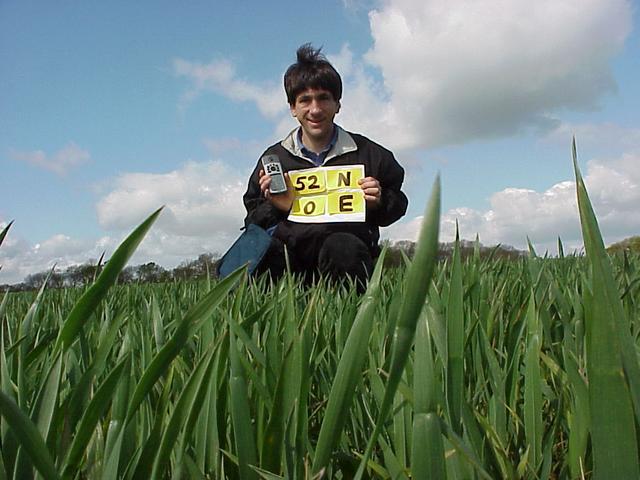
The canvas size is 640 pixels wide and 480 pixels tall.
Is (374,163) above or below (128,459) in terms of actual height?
above

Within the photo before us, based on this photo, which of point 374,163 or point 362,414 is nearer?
point 362,414

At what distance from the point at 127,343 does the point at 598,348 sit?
58cm

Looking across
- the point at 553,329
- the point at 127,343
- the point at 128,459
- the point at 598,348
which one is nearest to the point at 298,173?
the point at 553,329

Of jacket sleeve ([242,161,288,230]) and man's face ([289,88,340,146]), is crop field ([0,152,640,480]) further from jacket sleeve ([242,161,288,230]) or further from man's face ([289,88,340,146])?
man's face ([289,88,340,146])

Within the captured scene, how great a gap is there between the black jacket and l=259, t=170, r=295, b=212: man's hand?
0.05 m

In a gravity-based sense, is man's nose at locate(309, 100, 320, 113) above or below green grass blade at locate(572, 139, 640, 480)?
above

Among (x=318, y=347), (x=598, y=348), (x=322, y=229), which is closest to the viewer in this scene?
(x=598, y=348)

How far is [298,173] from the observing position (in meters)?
3.45

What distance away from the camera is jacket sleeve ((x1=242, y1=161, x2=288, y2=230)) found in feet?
10.9

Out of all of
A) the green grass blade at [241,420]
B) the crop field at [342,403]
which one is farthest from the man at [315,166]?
the green grass blade at [241,420]

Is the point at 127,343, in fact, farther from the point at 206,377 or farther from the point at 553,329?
the point at 553,329

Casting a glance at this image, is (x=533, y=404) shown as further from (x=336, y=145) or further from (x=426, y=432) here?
(x=336, y=145)

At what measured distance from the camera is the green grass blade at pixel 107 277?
1.24 ft

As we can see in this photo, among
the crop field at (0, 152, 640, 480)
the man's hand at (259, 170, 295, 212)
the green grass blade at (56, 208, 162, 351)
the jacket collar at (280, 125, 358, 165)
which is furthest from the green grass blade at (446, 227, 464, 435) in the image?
the jacket collar at (280, 125, 358, 165)
